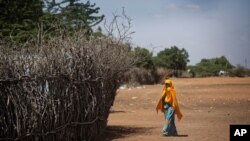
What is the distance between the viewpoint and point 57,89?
29.2ft

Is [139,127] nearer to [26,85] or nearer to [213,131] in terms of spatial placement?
[213,131]

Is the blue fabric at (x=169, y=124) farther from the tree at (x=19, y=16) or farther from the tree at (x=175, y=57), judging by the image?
the tree at (x=175, y=57)

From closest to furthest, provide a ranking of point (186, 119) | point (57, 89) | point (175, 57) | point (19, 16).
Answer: point (57, 89) < point (186, 119) < point (19, 16) < point (175, 57)

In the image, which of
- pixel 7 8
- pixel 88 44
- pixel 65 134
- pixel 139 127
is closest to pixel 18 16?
pixel 7 8

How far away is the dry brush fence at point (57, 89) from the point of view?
791cm

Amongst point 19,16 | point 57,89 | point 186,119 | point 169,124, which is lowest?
point 186,119

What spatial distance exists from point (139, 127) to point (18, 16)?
749 cm

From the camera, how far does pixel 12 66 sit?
8.02m

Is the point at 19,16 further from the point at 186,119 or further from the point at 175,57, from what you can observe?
the point at 175,57

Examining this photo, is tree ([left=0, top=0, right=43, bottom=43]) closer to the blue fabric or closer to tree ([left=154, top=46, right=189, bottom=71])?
the blue fabric

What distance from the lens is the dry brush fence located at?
26.0 feet

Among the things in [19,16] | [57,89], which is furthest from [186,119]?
[57,89]

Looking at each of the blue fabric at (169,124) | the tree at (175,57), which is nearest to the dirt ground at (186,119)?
the blue fabric at (169,124)

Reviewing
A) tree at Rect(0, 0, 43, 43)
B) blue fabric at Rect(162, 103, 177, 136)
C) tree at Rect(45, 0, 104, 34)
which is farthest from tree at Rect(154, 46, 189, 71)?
blue fabric at Rect(162, 103, 177, 136)
